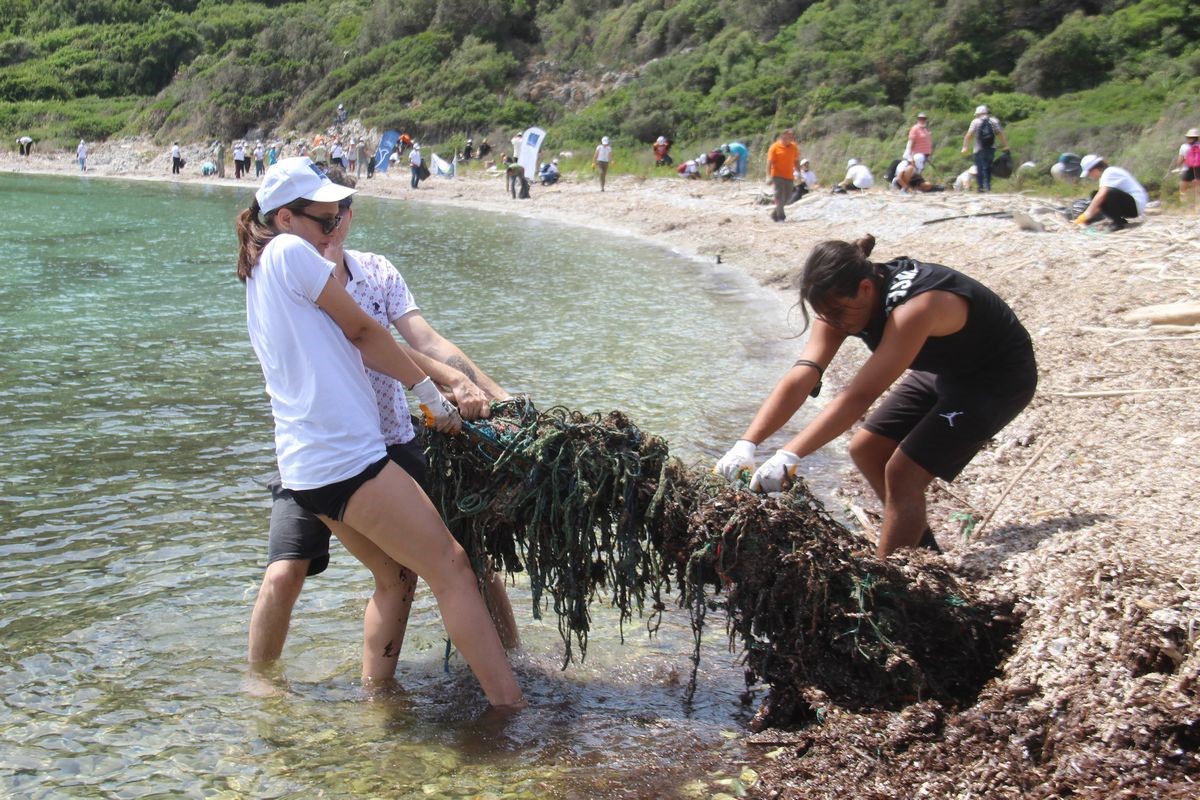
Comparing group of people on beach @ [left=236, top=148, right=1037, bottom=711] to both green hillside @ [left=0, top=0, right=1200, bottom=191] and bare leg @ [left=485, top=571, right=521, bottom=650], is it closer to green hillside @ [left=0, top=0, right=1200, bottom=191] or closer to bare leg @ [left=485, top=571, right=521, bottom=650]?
bare leg @ [left=485, top=571, right=521, bottom=650]

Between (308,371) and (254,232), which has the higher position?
(254,232)

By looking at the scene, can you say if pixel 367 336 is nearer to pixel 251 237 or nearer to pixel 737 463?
pixel 251 237

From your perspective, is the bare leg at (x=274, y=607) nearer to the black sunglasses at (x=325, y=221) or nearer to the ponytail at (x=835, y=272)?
the black sunglasses at (x=325, y=221)

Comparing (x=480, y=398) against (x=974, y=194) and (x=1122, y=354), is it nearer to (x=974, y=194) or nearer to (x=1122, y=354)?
(x=1122, y=354)

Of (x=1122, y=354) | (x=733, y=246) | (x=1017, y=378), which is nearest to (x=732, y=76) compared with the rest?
(x=733, y=246)

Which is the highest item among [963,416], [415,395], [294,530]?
[415,395]

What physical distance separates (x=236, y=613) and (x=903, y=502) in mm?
3149

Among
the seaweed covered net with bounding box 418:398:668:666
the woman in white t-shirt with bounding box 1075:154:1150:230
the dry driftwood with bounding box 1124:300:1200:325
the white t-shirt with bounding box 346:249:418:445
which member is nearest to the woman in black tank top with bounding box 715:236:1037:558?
the seaweed covered net with bounding box 418:398:668:666

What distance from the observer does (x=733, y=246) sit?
19.3 metres

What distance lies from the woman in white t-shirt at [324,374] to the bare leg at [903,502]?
1.85m

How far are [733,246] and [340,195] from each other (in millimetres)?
16346

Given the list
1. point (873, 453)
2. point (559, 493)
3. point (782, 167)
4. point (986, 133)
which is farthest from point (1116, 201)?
point (559, 493)

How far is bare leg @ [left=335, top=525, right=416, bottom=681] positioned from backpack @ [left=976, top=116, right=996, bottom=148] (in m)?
17.7

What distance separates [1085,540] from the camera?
4.05 metres
